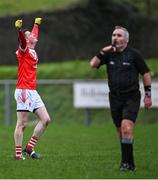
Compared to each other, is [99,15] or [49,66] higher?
[99,15]

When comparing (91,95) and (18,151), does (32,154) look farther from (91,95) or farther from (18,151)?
(91,95)

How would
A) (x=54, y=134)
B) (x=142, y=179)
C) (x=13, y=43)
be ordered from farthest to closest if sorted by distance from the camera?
(x=13, y=43) < (x=54, y=134) < (x=142, y=179)

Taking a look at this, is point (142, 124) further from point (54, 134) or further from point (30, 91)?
point (30, 91)

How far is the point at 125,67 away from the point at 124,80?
0.68 ft

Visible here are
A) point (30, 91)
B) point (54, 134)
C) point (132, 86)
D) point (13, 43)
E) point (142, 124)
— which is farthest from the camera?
point (13, 43)

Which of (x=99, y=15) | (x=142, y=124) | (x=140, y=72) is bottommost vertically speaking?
(x=142, y=124)

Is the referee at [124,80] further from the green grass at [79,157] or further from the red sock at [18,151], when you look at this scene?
the red sock at [18,151]

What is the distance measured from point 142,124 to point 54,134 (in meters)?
6.61

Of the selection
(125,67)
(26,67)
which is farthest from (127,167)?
(26,67)

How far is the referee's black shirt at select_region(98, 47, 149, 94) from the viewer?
1266 centimetres

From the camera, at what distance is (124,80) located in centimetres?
1270

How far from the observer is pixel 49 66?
31219 millimetres

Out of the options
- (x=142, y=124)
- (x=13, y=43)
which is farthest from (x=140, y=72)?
(x=13, y=43)

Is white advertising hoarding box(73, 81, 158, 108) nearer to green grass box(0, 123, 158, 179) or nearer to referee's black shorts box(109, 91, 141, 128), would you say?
green grass box(0, 123, 158, 179)
